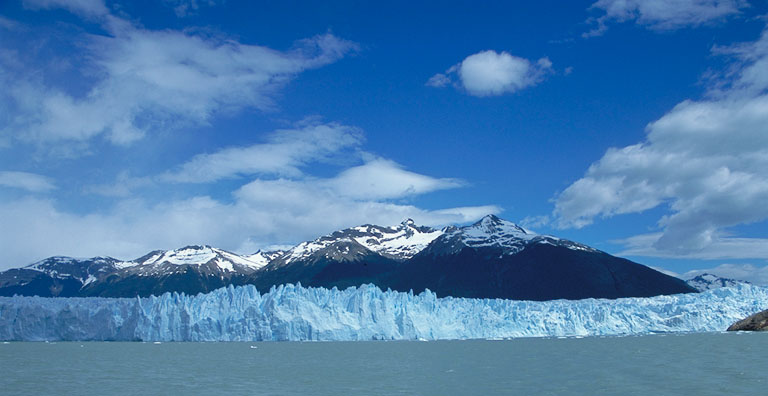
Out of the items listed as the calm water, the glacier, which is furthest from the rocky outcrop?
the calm water

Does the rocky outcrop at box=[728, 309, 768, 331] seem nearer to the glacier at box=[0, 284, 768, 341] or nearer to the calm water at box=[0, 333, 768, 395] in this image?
the glacier at box=[0, 284, 768, 341]

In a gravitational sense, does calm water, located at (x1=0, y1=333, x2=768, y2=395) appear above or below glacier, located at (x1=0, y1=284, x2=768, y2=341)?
below

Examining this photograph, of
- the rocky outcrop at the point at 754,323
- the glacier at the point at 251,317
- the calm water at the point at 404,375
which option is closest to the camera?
the calm water at the point at 404,375

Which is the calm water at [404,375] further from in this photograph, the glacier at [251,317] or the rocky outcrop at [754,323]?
the rocky outcrop at [754,323]

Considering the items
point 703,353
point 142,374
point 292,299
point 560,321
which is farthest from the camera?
point 560,321

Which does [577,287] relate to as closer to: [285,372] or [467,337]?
[467,337]

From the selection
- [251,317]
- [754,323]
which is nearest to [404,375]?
[251,317]

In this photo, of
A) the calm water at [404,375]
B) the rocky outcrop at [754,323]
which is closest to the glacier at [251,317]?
the calm water at [404,375]

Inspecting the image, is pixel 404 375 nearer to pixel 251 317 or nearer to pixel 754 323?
pixel 251 317

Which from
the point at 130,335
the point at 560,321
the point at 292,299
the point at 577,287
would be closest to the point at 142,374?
the point at 292,299
